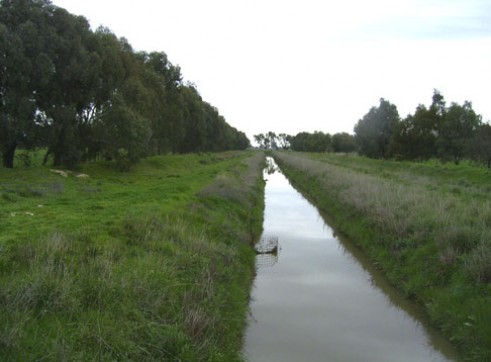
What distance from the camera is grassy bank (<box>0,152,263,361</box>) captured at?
598 cm

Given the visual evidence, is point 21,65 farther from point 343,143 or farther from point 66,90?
point 343,143

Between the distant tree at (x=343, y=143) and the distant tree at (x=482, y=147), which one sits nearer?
the distant tree at (x=482, y=147)

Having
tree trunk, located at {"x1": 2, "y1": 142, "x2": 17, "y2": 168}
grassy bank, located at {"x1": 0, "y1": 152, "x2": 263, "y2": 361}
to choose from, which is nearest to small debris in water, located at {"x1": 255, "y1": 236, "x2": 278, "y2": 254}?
grassy bank, located at {"x1": 0, "y1": 152, "x2": 263, "y2": 361}

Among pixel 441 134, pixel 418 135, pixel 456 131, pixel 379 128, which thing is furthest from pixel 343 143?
pixel 456 131

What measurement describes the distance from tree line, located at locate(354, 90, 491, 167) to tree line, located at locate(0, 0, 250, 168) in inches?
1159

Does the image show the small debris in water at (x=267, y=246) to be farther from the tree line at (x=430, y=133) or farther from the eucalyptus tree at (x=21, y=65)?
the tree line at (x=430, y=133)

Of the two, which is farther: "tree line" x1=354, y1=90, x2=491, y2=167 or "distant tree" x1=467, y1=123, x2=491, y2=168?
"tree line" x1=354, y1=90, x2=491, y2=167

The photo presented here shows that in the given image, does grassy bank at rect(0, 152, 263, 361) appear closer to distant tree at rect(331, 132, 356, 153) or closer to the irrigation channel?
the irrigation channel

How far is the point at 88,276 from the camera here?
756 cm

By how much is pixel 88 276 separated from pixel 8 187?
1460cm

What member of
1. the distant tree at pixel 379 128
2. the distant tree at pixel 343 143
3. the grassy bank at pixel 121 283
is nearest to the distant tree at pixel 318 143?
the distant tree at pixel 343 143

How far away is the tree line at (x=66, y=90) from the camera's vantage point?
86.7 feet

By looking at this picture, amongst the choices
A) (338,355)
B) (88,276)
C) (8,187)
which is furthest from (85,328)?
(8,187)

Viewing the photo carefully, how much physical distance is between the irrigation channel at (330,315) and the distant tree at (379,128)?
181ft
